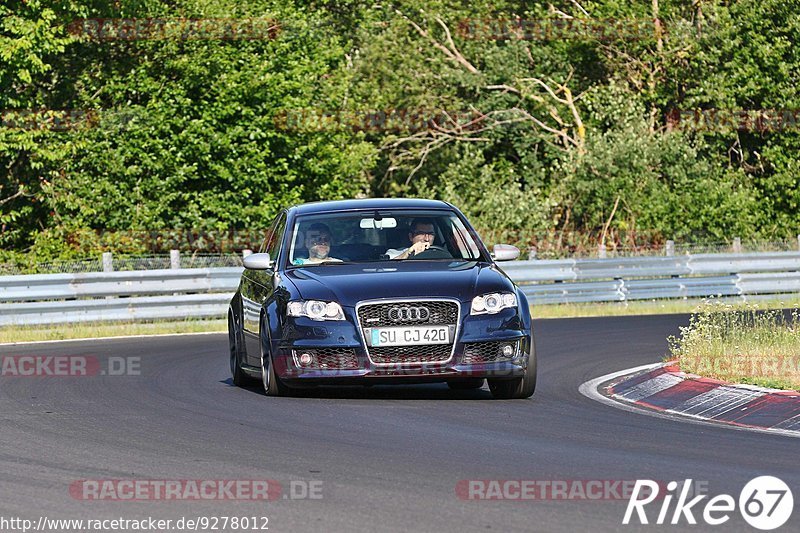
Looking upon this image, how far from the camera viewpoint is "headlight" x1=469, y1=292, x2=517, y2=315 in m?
12.2

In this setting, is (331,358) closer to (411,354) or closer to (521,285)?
(411,354)

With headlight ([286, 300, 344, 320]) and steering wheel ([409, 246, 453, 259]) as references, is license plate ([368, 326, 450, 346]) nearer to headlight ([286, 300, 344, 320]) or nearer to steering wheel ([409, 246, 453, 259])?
headlight ([286, 300, 344, 320])

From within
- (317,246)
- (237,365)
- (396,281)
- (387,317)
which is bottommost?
(237,365)

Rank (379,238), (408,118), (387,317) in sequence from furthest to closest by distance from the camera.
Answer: (408,118) < (379,238) < (387,317)

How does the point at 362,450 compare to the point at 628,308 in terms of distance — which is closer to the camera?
the point at 362,450

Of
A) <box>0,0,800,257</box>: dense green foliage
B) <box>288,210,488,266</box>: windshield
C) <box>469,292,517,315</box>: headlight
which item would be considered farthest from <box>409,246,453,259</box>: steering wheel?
<box>0,0,800,257</box>: dense green foliage

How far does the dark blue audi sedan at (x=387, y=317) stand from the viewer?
1212cm

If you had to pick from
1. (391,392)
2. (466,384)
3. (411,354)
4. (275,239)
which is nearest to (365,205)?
(275,239)

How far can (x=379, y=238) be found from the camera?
13539 mm

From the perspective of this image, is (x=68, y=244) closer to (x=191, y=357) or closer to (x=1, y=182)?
(x=1, y=182)

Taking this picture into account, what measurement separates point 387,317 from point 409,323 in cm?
18

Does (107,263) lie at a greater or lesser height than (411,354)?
lesser

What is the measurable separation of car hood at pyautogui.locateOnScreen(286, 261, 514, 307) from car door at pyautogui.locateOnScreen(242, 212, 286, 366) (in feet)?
1.34

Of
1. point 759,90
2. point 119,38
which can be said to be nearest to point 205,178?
point 119,38
